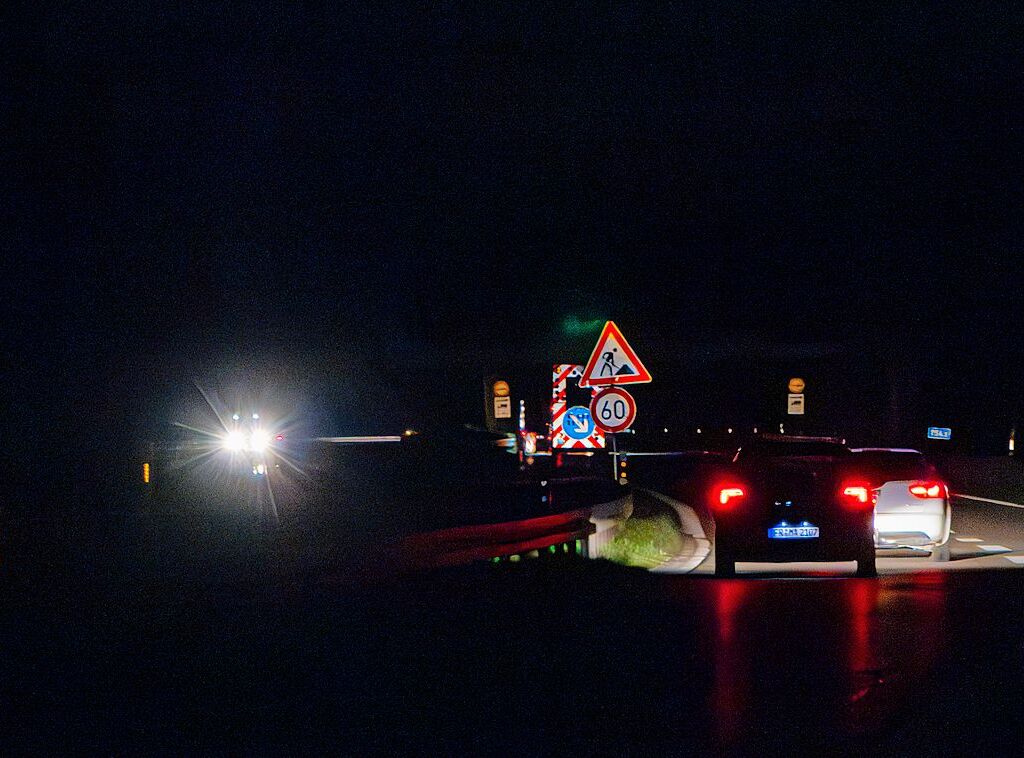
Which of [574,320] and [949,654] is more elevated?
[574,320]

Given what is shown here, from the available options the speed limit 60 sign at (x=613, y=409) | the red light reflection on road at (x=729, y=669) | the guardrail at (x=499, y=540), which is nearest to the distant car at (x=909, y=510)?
the speed limit 60 sign at (x=613, y=409)

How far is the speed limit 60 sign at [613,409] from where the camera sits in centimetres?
1556

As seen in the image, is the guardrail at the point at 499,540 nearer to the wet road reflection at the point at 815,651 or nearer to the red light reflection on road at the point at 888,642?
the wet road reflection at the point at 815,651

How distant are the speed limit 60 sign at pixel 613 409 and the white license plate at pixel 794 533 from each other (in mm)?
3786

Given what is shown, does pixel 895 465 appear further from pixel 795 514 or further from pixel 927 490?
pixel 795 514

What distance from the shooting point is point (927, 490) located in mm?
13508

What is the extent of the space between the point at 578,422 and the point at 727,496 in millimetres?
4133

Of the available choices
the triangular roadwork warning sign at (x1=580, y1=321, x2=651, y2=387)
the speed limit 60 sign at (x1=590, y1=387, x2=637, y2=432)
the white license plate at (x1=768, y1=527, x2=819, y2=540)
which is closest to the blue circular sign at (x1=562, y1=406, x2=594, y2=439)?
the speed limit 60 sign at (x1=590, y1=387, x2=637, y2=432)

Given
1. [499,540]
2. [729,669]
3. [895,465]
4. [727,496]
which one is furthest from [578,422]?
[729,669]

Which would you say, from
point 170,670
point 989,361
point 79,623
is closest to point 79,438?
point 79,623

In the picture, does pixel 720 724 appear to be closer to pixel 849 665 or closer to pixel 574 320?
pixel 849 665

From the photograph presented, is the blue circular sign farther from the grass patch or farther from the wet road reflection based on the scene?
the wet road reflection

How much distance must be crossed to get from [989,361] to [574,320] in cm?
5233

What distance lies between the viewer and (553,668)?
7.71 meters
